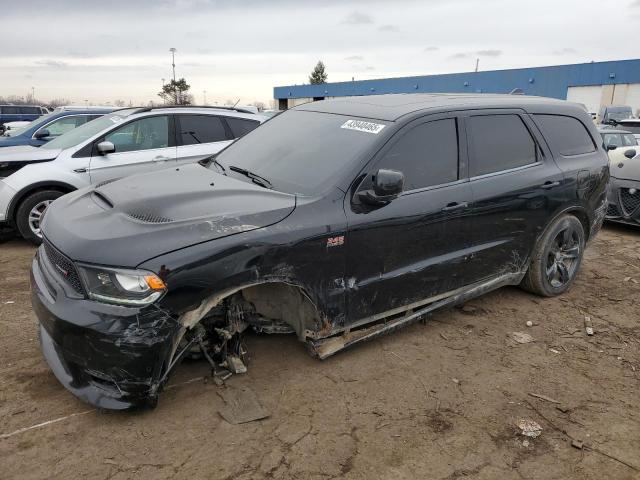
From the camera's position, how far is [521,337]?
4066mm

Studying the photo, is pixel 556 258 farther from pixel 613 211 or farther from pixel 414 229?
pixel 613 211

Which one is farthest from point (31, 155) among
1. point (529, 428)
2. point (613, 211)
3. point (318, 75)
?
point (318, 75)

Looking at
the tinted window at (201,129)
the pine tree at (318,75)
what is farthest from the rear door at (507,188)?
the pine tree at (318,75)

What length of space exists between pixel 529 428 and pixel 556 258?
2309 mm

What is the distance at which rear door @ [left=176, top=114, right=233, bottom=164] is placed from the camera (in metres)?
6.87

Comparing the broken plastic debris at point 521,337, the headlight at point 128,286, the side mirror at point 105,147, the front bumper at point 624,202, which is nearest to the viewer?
the headlight at point 128,286

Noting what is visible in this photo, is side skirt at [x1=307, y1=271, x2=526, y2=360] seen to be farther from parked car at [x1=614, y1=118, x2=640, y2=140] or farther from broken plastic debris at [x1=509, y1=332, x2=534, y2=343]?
parked car at [x1=614, y1=118, x2=640, y2=140]

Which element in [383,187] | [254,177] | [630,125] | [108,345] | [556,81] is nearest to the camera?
[108,345]

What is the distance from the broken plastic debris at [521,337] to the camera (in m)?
4.02

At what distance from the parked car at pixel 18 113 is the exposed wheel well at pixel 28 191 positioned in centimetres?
2008

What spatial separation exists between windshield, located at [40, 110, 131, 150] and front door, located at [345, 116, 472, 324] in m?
4.59

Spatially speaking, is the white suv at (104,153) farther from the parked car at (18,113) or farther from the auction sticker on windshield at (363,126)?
the parked car at (18,113)

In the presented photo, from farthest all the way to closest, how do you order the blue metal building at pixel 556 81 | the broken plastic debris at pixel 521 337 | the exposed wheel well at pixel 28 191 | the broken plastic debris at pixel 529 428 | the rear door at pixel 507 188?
the blue metal building at pixel 556 81 → the exposed wheel well at pixel 28 191 → the broken plastic debris at pixel 521 337 → the rear door at pixel 507 188 → the broken plastic debris at pixel 529 428

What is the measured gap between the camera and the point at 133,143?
6652 mm
